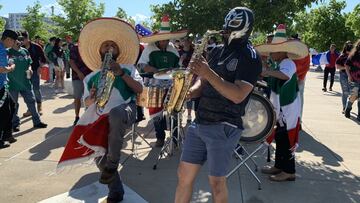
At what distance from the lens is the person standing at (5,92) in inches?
236

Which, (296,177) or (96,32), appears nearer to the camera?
(96,32)

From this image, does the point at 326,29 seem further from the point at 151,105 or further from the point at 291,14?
the point at 151,105

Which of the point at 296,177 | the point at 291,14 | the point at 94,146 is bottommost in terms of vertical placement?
the point at 296,177

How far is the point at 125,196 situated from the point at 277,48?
7.52ft

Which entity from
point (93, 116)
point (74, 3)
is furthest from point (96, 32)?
point (74, 3)

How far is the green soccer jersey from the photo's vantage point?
278 inches

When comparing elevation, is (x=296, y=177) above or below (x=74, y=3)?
below

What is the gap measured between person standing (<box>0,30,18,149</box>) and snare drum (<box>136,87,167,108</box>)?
2406 mm

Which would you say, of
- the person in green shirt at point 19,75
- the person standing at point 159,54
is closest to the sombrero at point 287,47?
the person standing at point 159,54

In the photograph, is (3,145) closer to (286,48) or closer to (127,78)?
(127,78)

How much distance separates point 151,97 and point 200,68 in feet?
7.07

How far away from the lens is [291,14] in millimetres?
9328

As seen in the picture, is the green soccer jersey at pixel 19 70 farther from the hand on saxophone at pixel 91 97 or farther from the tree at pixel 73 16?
the tree at pixel 73 16

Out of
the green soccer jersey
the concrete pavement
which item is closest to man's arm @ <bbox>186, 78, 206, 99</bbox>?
the concrete pavement
